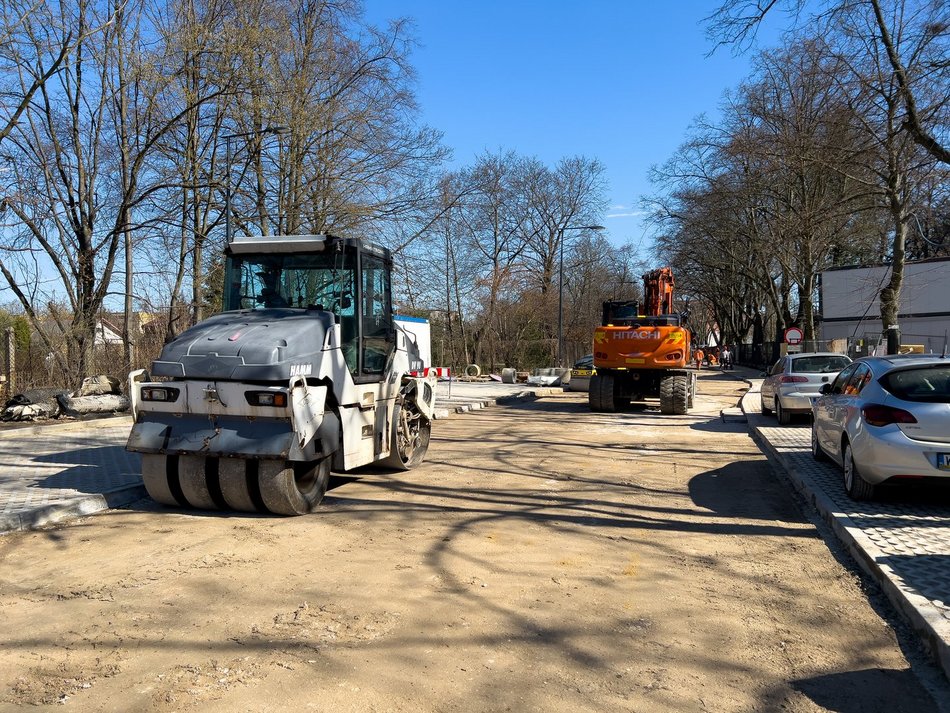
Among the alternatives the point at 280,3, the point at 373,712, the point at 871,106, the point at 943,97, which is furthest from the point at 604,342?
the point at 373,712

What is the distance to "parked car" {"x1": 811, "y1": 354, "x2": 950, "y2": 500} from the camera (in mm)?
7023

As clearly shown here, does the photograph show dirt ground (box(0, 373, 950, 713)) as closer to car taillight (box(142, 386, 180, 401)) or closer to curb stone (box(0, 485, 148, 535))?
curb stone (box(0, 485, 148, 535))

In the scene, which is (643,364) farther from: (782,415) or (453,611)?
(453,611)

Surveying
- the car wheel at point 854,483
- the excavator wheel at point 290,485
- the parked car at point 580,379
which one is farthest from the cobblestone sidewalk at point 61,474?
the parked car at point 580,379

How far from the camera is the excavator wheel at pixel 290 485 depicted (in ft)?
23.7

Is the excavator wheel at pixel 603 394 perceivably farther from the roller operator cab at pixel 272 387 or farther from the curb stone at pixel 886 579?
the roller operator cab at pixel 272 387

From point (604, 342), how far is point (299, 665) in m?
16.9

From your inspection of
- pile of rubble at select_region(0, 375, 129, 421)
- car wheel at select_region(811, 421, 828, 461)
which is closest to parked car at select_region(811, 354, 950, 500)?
car wheel at select_region(811, 421, 828, 461)

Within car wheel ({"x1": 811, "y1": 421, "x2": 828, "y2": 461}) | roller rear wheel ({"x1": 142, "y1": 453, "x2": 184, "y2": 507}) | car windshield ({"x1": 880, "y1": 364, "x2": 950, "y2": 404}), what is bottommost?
car wheel ({"x1": 811, "y1": 421, "x2": 828, "y2": 461})

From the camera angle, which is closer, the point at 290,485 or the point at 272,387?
the point at 272,387

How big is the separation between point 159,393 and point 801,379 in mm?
13001

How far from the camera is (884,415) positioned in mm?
7398

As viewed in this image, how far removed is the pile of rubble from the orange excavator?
11.9 meters

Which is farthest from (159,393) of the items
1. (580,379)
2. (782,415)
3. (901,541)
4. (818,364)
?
(580,379)
